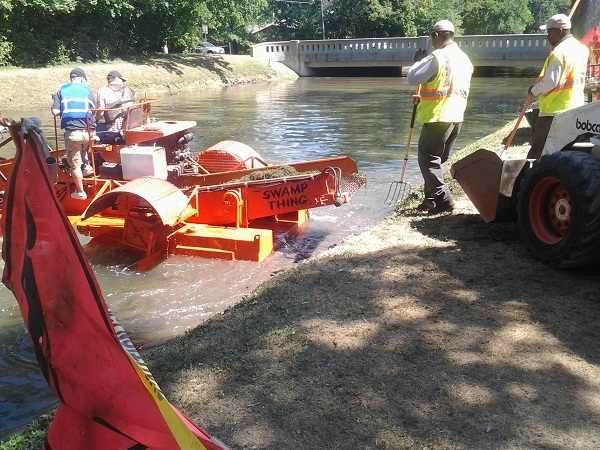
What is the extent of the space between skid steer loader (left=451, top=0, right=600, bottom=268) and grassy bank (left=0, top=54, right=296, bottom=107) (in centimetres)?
2103

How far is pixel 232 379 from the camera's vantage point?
354 centimetres

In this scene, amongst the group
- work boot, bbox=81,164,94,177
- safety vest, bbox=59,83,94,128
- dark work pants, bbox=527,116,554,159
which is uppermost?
safety vest, bbox=59,83,94,128

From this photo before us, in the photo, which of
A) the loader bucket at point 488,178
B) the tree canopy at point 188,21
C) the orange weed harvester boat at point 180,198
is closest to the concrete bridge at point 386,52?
the tree canopy at point 188,21

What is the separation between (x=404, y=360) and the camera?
3627 mm

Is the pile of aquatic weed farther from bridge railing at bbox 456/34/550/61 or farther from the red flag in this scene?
bridge railing at bbox 456/34/550/61

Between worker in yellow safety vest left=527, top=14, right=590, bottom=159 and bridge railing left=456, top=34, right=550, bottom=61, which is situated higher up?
bridge railing left=456, top=34, right=550, bottom=61

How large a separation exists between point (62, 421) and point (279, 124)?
17479mm

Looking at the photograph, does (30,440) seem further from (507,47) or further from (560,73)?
(507,47)

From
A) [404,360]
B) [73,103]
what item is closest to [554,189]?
[404,360]

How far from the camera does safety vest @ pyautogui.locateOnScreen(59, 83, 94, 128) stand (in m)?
7.72

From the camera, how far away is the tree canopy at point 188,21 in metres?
29.8

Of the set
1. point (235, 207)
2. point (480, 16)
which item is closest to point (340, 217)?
point (235, 207)

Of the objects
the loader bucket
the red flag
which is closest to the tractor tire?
the loader bucket

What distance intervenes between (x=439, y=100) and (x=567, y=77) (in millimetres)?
1311
